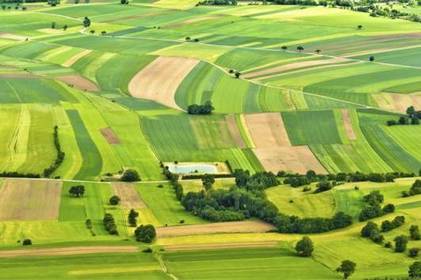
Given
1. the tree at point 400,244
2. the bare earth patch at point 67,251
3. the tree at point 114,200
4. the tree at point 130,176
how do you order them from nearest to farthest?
1. the bare earth patch at point 67,251
2. the tree at point 400,244
3. the tree at point 114,200
4. the tree at point 130,176

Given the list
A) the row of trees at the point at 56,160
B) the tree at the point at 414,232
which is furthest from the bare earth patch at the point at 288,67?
the tree at the point at 414,232

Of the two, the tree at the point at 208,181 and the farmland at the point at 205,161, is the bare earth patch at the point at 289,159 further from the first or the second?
the tree at the point at 208,181

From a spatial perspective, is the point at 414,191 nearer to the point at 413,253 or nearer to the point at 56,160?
the point at 413,253

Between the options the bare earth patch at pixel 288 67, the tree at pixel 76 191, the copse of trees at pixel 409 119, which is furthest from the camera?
the bare earth patch at pixel 288 67

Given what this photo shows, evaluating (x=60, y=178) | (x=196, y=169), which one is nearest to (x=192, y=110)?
(x=196, y=169)

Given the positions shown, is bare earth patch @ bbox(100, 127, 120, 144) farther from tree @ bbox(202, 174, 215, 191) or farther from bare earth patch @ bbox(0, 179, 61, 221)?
bare earth patch @ bbox(0, 179, 61, 221)

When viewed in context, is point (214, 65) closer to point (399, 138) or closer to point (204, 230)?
point (399, 138)

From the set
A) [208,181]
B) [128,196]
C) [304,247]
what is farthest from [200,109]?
[304,247]
